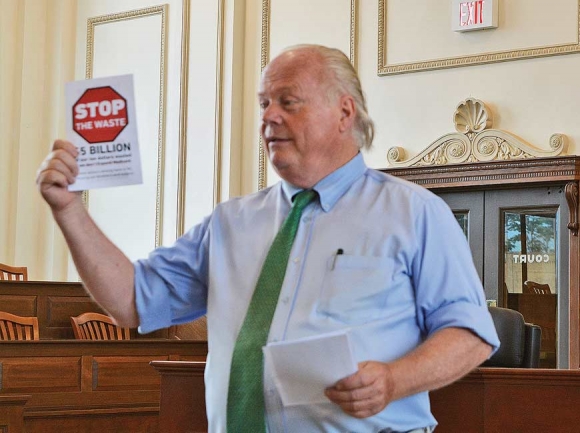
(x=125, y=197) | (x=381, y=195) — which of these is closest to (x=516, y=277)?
(x=125, y=197)

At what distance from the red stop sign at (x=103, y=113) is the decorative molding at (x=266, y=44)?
7642 mm

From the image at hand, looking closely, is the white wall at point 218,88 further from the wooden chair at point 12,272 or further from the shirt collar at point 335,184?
the shirt collar at point 335,184

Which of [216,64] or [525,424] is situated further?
[216,64]

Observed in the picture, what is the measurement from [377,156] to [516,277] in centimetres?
173

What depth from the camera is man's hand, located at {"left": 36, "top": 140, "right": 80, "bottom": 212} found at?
1.96 m

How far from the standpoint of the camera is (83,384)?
6.57m

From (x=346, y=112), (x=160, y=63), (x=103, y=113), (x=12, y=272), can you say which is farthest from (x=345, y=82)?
(x=160, y=63)

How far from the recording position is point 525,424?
3.52 m

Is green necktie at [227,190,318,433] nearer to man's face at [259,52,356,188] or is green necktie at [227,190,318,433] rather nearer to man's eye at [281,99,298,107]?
man's face at [259,52,356,188]

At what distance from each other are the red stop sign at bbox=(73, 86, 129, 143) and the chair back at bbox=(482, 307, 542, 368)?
227cm

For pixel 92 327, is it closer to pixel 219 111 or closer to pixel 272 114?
pixel 219 111

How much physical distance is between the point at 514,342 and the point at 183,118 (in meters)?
7.02

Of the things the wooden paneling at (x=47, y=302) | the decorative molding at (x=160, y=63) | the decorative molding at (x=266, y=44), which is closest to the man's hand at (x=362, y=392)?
the wooden paneling at (x=47, y=302)

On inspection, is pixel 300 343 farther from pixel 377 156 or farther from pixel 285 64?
pixel 377 156
